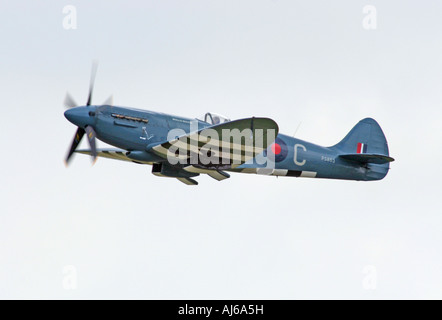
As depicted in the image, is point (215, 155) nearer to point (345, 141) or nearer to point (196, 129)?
point (196, 129)

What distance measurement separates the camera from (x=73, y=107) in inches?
749

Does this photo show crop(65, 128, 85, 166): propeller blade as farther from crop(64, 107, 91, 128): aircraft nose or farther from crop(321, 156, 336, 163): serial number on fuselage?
crop(321, 156, 336, 163): serial number on fuselage

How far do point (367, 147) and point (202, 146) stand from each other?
6.36 metres

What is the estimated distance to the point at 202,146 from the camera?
61.3 ft

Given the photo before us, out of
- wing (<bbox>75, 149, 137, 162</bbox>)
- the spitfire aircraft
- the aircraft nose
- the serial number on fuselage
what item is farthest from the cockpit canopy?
the serial number on fuselage

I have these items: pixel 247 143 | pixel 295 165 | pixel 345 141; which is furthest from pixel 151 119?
pixel 345 141

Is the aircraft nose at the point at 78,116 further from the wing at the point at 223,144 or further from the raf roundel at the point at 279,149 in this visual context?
the raf roundel at the point at 279,149

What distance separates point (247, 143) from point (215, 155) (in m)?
1.07

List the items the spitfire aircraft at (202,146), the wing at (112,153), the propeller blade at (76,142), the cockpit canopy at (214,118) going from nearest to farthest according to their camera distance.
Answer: the spitfire aircraft at (202,146) → the cockpit canopy at (214,118) → the propeller blade at (76,142) → the wing at (112,153)

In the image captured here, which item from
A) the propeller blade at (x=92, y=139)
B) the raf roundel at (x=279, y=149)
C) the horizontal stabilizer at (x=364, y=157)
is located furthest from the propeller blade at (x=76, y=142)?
the horizontal stabilizer at (x=364, y=157)

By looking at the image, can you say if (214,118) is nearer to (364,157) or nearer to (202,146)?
(202,146)

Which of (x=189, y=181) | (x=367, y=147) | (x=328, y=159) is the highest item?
(x=367, y=147)

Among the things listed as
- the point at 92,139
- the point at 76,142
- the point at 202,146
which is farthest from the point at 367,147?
the point at 76,142

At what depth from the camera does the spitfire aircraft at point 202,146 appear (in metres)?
18.2
